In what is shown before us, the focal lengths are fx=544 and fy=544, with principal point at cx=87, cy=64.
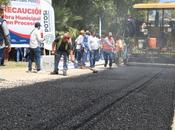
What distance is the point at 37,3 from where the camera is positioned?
78.2 feet

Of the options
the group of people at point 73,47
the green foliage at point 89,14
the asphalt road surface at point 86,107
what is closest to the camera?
the asphalt road surface at point 86,107

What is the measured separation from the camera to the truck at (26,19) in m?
22.7

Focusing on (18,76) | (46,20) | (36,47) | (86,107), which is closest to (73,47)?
(46,20)

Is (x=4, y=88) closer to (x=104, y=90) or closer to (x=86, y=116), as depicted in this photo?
(x=104, y=90)

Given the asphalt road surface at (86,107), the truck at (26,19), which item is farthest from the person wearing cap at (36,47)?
the asphalt road surface at (86,107)

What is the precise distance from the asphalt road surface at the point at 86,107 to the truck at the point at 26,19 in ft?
26.1

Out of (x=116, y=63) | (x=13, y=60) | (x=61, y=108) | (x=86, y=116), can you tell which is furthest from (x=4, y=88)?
(x=116, y=63)

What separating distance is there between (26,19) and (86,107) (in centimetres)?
1339

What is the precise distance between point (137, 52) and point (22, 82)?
13.6 meters

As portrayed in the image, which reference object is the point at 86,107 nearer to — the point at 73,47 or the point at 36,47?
the point at 36,47

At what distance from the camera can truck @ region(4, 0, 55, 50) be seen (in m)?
22.7

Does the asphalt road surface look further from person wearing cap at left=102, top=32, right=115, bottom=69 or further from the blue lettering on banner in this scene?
person wearing cap at left=102, top=32, right=115, bottom=69

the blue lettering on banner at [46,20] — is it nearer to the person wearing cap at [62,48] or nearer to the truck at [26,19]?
the truck at [26,19]

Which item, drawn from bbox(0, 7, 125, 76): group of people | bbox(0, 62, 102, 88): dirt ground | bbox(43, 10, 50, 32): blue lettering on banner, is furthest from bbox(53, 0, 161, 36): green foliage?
bbox(0, 62, 102, 88): dirt ground
